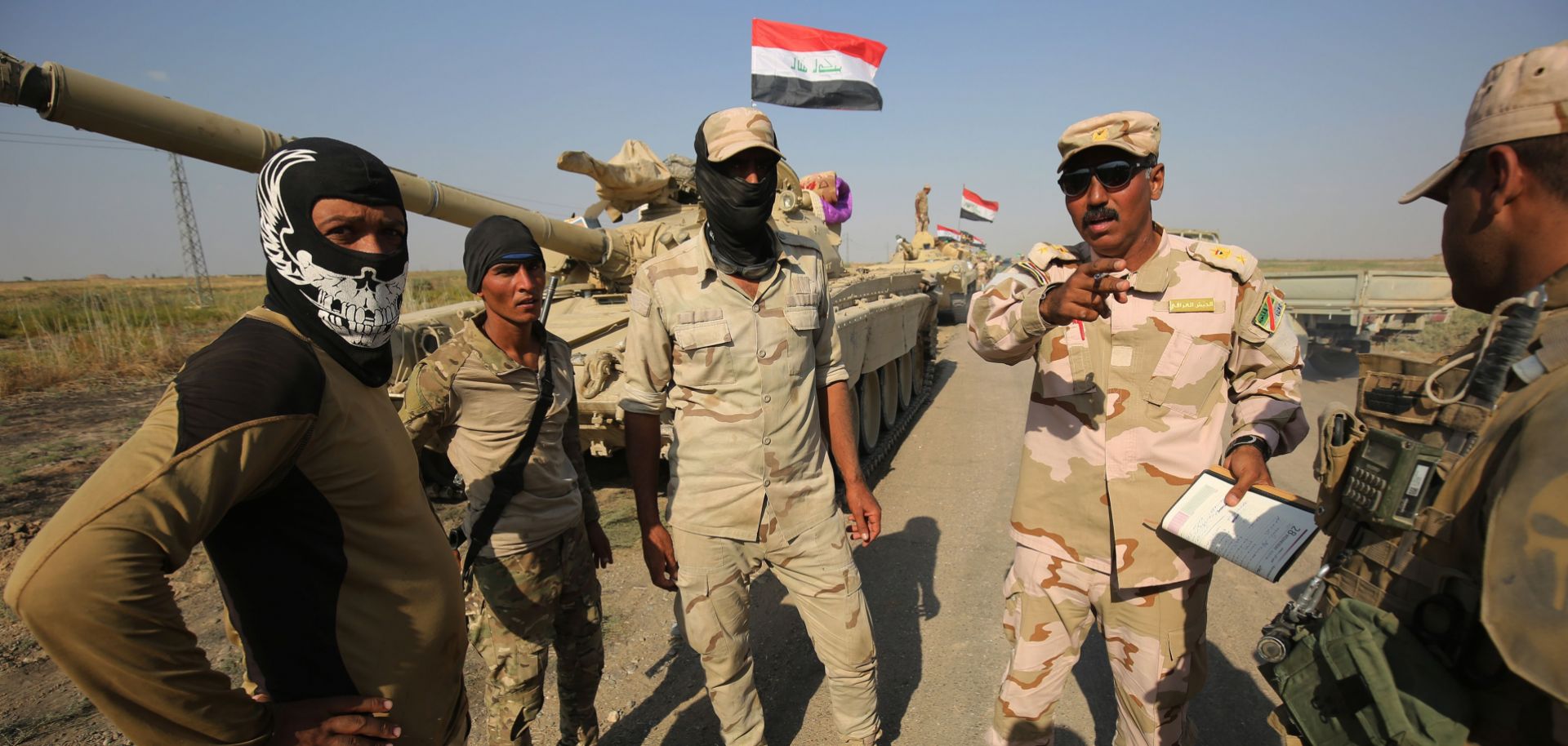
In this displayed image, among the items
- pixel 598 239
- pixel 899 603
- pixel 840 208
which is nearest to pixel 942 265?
pixel 840 208

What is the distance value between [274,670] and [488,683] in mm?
1332

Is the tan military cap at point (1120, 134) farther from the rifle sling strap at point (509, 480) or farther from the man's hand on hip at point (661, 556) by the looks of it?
the rifle sling strap at point (509, 480)

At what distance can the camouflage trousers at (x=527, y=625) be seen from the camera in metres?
2.35

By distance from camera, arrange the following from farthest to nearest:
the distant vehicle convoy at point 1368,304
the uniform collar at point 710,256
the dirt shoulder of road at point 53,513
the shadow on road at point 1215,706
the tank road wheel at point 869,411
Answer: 1. the distant vehicle convoy at point 1368,304
2. the tank road wheel at point 869,411
3. the dirt shoulder of road at point 53,513
4. the shadow on road at point 1215,706
5. the uniform collar at point 710,256

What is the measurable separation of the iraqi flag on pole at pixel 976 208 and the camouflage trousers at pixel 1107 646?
24.1m

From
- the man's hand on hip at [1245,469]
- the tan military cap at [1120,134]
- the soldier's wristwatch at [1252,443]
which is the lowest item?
the man's hand on hip at [1245,469]

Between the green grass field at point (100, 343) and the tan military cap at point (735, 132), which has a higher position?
the tan military cap at point (735, 132)

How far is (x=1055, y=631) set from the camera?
211 cm

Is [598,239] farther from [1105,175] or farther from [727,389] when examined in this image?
[1105,175]

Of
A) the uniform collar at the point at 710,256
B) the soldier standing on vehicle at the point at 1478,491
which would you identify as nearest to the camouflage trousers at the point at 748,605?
the uniform collar at the point at 710,256

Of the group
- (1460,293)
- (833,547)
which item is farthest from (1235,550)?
(833,547)

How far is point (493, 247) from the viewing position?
2406 millimetres

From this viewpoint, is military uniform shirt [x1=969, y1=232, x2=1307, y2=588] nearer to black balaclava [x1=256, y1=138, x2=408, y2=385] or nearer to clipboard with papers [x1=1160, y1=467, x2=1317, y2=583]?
clipboard with papers [x1=1160, y1=467, x2=1317, y2=583]

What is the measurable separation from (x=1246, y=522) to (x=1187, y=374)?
0.44m
